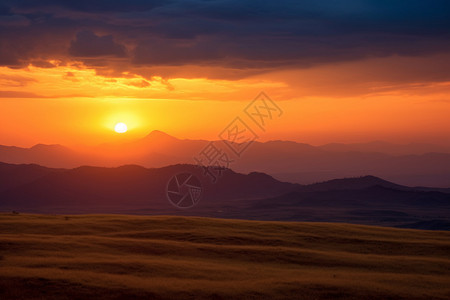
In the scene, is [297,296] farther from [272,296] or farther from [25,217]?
[25,217]

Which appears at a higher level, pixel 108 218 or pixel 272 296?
pixel 108 218

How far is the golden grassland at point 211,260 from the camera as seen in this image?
22.2 metres

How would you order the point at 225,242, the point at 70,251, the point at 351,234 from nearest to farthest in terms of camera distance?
1. the point at 70,251
2. the point at 225,242
3. the point at 351,234

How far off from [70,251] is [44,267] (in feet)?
14.1

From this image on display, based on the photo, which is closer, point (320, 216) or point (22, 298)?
point (22, 298)

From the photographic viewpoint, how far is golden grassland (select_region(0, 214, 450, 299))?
22188mm

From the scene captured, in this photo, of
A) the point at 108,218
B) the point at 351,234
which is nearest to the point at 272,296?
the point at 351,234

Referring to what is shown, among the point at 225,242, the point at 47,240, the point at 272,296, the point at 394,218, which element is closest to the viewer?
the point at 272,296

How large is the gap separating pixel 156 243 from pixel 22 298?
1238cm

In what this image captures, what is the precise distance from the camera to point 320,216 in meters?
170

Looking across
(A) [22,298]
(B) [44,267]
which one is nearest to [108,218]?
(B) [44,267]

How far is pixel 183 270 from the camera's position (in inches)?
1013

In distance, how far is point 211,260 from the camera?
2945 cm

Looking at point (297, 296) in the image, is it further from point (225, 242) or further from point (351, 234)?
point (351, 234)
